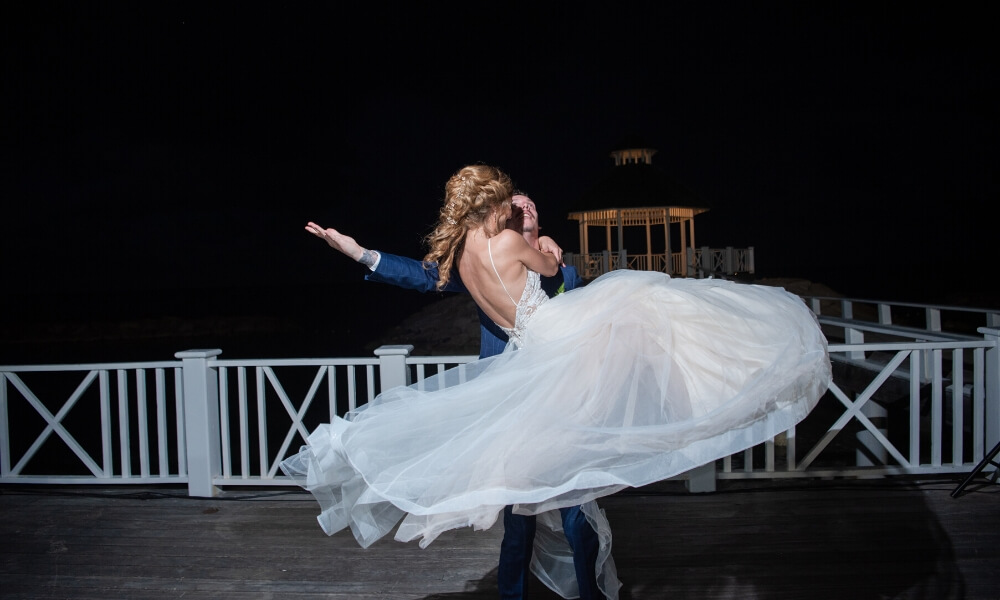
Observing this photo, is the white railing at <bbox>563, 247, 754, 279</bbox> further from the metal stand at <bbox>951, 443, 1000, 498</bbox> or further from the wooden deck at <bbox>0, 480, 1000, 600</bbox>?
the wooden deck at <bbox>0, 480, 1000, 600</bbox>

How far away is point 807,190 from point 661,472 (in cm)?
5308

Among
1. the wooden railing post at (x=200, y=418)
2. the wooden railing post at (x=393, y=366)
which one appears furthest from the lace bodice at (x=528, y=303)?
the wooden railing post at (x=200, y=418)

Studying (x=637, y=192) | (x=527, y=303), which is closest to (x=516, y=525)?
(x=527, y=303)

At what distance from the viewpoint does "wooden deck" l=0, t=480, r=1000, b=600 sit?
3111 millimetres

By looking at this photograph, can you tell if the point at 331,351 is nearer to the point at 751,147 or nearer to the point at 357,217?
the point at 357,217

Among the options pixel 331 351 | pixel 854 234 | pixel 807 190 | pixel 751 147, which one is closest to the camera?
pixel 751 147

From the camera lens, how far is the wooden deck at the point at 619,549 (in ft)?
10.2

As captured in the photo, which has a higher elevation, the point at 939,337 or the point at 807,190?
the point at 807,190

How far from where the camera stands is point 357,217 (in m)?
53.3

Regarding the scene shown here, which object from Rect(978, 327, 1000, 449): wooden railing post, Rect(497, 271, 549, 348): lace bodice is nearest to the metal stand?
Rect(978, 327, 1000, 449): wooden railing post

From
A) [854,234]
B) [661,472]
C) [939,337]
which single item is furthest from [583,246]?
[854,234]

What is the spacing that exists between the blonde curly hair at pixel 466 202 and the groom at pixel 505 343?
0.49 feet

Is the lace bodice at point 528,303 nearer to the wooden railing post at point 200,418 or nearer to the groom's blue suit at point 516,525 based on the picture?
the groom's blue suit at point 516,525

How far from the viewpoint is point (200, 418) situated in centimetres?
450
